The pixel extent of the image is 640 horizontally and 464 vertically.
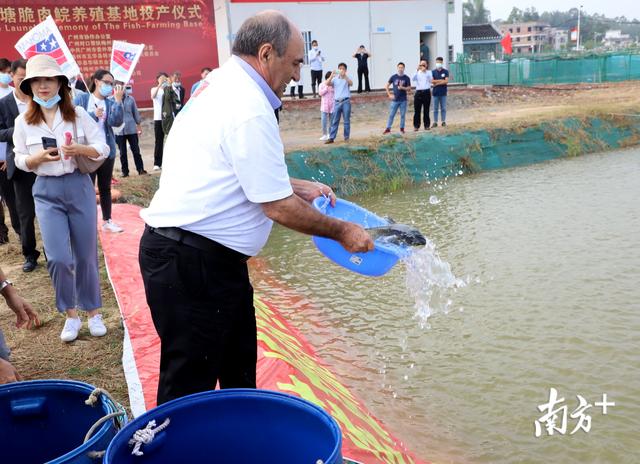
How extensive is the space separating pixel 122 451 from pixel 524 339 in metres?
3.66

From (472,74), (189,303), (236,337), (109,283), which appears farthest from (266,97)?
(472,74)

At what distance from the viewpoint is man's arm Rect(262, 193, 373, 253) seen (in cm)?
194

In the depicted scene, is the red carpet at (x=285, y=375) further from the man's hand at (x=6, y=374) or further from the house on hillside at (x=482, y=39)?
the house on hillside at (x=482, y=39)

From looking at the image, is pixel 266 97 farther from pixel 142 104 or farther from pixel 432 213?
pixel 142 104

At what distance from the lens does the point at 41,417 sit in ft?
6.36

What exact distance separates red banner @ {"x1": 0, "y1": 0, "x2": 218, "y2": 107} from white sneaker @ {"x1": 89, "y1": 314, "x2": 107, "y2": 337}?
14.4m

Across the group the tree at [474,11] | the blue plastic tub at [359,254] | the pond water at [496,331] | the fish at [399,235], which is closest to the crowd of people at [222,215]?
the blue plastic tub at [359,254]

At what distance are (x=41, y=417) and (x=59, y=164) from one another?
204 centimetres

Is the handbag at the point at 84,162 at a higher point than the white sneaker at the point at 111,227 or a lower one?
higher

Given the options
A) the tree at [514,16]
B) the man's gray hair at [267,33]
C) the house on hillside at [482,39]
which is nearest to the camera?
the man's gray hair at [267,33]

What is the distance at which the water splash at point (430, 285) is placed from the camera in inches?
Answer: 136

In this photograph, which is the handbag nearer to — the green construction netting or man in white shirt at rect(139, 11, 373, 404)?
A: man in white shirt at rect(139, 11, 373, 404)

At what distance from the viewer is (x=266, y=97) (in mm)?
2020

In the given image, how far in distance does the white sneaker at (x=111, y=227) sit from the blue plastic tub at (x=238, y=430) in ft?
15.8
